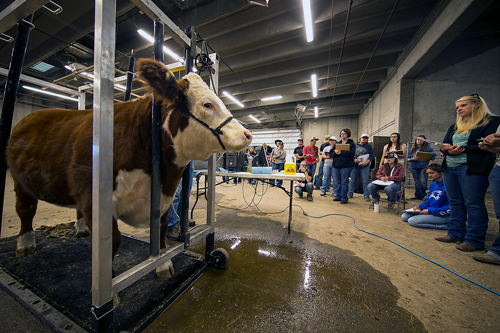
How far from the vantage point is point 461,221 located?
88.4 inches

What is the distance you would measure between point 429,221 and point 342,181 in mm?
1761

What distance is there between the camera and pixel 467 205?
2.06 meters

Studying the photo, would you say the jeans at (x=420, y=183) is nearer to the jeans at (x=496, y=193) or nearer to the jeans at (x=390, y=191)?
the jeans at (x=390, y=191)

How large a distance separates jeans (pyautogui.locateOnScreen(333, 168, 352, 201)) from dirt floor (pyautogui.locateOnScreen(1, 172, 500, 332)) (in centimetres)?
58

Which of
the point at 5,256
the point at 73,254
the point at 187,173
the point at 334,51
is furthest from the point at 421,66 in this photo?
the point at 5,256

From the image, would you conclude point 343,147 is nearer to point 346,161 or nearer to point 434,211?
point 346,161

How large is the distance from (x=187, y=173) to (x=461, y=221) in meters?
3.36

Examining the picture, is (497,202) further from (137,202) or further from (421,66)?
(421,66)

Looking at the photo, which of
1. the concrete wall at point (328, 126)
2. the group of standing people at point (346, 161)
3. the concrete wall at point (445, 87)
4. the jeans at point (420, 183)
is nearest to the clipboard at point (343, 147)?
the group of standing people at point (346, 161)

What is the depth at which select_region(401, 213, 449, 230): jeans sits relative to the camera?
8.89 feet

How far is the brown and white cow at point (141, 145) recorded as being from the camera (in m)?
1.05

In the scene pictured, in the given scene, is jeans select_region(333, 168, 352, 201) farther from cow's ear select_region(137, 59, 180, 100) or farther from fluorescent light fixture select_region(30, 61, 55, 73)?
fluorescent light fixture select_region(30, 61, 55, 73)

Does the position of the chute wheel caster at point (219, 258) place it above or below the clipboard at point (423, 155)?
below

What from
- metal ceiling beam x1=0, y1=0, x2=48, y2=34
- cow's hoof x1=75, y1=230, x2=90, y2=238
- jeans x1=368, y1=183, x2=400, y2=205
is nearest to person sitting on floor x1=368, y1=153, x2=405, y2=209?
jeans x1=368, y1=183, x2=400, y2=205
